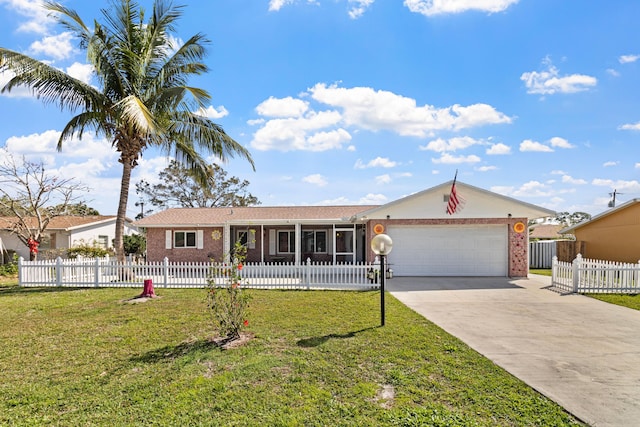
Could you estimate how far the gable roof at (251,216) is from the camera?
18672mm

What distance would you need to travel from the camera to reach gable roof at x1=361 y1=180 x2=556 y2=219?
15.2m

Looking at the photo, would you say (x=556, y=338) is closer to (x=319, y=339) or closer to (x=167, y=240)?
(x=319, y=339)

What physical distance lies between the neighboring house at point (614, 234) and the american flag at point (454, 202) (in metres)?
7.51

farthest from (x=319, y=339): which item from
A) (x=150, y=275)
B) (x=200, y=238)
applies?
(x=200, y=238)

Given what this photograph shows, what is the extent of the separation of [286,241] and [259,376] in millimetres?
16053

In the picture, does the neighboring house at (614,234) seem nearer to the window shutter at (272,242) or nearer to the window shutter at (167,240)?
the window shutter at (272,242)

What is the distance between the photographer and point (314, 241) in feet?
67.8

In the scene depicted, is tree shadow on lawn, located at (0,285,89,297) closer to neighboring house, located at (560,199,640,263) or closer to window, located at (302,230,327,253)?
window, located at (302,230,327,253)

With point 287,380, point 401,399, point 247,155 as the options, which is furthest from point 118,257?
point 401,399

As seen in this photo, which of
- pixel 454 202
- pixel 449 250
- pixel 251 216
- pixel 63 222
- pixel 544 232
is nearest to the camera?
pixel 454 202

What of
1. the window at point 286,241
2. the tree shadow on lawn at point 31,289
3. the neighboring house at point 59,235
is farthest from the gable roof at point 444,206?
Answer: the neighboring house at point 59,235

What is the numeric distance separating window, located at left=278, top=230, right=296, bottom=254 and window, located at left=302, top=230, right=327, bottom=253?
64 centimetres

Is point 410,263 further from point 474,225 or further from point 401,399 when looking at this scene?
point 401,399

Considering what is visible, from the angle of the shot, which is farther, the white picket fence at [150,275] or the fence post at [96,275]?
the fence post at [96,275]
